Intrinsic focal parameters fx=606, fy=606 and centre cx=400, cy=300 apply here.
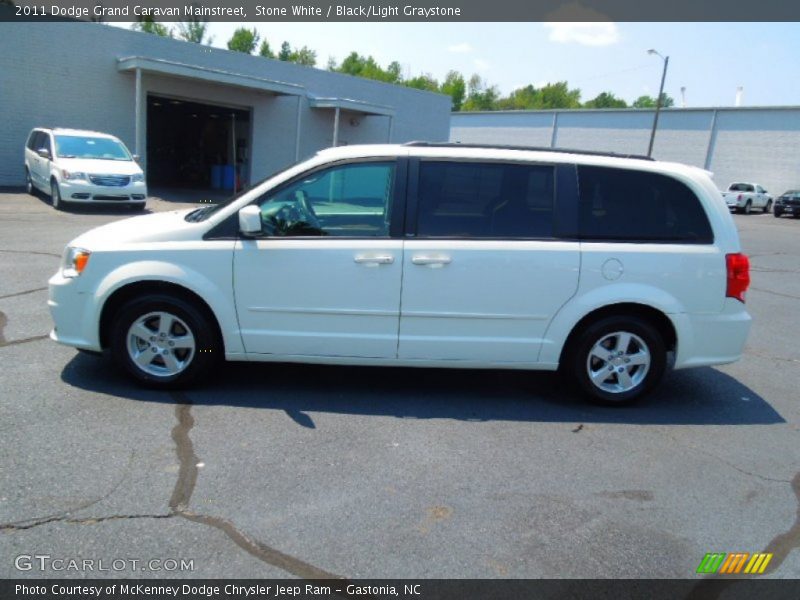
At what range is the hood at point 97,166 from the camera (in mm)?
14148

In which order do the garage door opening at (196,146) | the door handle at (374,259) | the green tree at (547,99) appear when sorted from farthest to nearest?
the green tree at (547,99) < the garage door opening at (196,146) < the door handle at (374,259)

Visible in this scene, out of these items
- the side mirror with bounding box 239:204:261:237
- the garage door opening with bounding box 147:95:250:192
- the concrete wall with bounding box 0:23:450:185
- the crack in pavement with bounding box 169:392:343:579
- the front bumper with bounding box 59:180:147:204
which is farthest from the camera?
the garage door opening with bounding box 147:95:250:192

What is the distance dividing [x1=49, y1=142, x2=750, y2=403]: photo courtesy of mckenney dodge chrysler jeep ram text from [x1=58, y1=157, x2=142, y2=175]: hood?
35.7 ft

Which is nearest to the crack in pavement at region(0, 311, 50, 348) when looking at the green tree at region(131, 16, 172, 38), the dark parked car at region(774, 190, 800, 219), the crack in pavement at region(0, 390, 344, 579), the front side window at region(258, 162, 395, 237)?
the crack in pavement at region(0, 390, 344, 579)

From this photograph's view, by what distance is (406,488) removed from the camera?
3461mm

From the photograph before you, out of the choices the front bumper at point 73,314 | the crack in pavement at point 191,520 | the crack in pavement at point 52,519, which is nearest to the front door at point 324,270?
the front bumper at point 73,314

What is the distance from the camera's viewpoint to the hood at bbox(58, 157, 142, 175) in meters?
14.1

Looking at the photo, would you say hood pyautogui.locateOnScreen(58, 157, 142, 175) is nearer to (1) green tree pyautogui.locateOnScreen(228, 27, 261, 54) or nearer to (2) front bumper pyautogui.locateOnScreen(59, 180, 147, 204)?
(2) front bumper pyautogui.locateOnScreen(59, 180, 147, 204)

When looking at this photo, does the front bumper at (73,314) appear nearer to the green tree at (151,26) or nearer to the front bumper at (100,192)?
the front bumper at (100,192)

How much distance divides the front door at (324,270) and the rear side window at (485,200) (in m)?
0.28

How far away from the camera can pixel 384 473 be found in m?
3.61

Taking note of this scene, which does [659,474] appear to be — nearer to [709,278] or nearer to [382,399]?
[709,278]

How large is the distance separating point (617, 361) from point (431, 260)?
168cm

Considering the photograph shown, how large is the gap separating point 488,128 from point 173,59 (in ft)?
119
